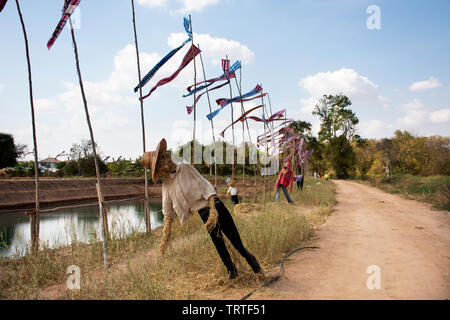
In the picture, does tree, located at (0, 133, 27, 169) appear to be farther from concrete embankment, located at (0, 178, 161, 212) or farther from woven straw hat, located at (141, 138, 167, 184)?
woven straw hat, located at (141, 138, 167, 184)

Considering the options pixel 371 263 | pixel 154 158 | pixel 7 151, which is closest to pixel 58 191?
pixel 7 151

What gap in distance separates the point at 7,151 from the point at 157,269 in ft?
122

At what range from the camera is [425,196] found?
544 inches

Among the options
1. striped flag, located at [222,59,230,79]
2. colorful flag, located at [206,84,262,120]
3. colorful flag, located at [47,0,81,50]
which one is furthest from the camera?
colorful flag, located at [206,84,262,120]

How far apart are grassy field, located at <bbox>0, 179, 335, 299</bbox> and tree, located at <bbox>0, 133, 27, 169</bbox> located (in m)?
34.5

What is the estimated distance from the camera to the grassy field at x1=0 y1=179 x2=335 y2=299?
3279 mm

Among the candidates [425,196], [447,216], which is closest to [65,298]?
[447,216]

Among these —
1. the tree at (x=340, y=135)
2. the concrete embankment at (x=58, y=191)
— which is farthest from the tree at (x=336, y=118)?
the concrete embankment at (x=58, y=191)

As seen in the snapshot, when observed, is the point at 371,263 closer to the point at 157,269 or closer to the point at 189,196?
the point at 189,196

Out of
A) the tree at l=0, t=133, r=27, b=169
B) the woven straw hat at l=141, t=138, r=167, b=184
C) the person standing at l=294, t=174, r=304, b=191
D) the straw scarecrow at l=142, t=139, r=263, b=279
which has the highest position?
the tree at l=0, t=133, r=27, b=169

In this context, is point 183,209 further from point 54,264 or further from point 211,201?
point 54,264

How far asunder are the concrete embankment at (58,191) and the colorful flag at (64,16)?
15.9 meters

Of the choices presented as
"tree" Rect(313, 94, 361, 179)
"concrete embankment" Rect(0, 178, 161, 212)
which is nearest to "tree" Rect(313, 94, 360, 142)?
"tree" Rect(313, 94, 361, 179)
